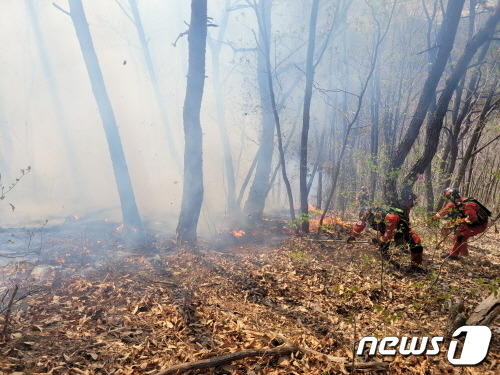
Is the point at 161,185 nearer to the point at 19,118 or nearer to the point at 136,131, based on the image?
the point at 136,131

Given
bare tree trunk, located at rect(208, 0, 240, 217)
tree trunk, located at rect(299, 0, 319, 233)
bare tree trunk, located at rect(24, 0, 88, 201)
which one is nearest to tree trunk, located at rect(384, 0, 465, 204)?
tree trunk, located at rect(299, 0, 319, 233)

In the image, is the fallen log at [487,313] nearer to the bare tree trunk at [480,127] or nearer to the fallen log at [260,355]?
the fallen log at [260,355]

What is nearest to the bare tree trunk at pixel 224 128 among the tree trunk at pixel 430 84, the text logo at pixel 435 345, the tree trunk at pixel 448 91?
the tree trunk at pixel 430 84

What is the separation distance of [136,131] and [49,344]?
28.0 m

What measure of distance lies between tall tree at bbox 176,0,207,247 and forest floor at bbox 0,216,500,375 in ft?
3.34

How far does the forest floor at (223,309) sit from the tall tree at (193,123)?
1.02m

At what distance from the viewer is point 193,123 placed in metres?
8.22

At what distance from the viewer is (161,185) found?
23.7 metres

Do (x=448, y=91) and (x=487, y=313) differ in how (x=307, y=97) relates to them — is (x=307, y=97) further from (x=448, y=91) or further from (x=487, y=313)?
(x=487, y=313)

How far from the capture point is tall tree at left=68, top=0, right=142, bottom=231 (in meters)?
9.59

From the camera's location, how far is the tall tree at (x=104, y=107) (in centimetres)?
959

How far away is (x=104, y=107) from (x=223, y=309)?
841 centimetres

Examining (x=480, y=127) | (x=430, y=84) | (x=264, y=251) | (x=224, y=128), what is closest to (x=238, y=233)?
(x=264, y=251)

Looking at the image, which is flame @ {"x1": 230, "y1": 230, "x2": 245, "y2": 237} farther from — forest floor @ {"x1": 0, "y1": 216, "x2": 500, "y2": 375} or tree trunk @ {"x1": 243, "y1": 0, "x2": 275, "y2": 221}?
forest floor @ {"x1": 0, "y1": 216, "x2": 500, "y2": 375}
